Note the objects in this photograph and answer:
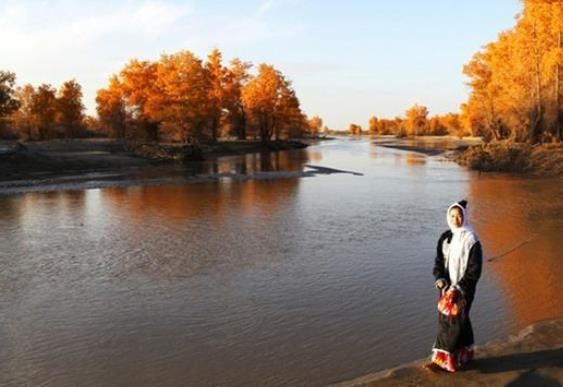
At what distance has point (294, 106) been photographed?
84.8 meters

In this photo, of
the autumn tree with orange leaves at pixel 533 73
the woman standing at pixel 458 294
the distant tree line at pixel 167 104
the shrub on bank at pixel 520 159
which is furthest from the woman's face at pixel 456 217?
the distant tree line at pixel 167 104

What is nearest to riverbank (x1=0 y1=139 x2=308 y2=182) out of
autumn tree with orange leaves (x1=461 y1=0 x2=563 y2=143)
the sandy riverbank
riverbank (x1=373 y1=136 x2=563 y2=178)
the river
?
the sandy riverbank

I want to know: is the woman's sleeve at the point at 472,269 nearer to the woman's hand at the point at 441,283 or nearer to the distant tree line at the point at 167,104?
the woman's hand at the point at 441,283

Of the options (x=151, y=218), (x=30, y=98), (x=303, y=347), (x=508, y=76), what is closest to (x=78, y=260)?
(x=151, y=218)

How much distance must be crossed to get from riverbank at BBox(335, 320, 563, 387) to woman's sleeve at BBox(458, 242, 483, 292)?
819 millimetres

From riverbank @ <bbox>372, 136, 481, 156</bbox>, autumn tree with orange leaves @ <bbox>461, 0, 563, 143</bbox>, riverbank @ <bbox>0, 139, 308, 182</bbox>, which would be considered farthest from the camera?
riverbank @ <bbox>372, 136, 481, 156</bbox>

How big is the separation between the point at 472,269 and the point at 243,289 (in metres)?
4.46

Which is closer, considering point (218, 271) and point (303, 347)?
point (303, 347)

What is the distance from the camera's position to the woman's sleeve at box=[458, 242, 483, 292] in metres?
5.50

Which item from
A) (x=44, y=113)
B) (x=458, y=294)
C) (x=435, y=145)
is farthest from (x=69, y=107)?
(x=458, y=294)

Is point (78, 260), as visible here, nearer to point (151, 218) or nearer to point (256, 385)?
point (151, 218)

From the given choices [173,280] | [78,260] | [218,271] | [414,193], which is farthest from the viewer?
[414,193]

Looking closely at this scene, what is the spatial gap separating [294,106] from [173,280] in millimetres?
76583

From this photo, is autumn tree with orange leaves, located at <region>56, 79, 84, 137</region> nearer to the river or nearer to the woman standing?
the river
